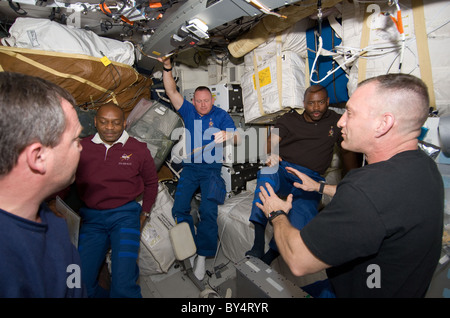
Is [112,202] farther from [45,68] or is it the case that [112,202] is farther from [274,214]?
[274,214]

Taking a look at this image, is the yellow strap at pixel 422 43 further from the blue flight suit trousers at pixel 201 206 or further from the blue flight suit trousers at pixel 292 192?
the blue flight suit trousers at pixel 201 206

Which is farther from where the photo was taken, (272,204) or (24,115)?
(272,204)

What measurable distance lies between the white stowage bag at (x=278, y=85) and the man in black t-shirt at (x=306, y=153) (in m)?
0.25

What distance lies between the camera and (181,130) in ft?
9.89

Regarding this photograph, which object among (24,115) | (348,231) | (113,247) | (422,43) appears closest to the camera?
(24,115)

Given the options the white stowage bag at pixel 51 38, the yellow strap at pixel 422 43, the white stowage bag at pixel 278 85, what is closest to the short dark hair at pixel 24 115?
the white stowage bag at pixel 51 38

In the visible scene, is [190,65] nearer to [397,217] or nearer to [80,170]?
[80,170]

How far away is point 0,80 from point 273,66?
8.61 ft

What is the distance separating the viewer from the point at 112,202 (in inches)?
79.7

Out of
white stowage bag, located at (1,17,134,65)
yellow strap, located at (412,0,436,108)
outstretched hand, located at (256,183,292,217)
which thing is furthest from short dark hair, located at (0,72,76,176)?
yellow strap, located at (412,0,436,108)

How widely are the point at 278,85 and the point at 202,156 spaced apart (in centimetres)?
135

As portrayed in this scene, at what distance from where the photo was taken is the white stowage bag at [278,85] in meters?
2.62

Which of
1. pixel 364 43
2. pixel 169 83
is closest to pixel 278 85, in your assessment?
pixel 364 43
